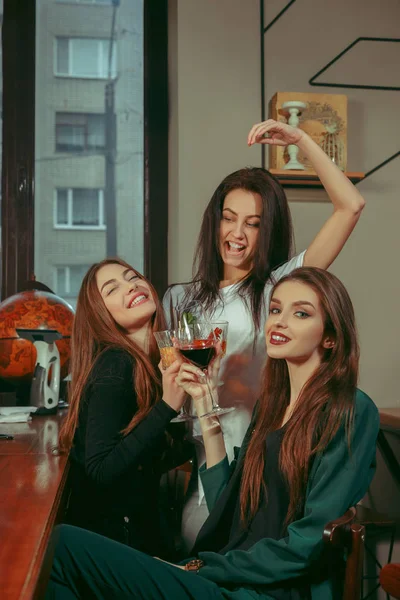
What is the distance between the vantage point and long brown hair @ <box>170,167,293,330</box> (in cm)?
181

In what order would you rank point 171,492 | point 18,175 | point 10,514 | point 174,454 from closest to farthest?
1. point 10,514
2. point 174,454
3. point 171,492
4. point 18,175

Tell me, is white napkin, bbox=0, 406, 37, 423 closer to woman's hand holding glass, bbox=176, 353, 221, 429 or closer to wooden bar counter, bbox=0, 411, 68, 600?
wooden bar counter, bbox=0, 411, 68, 600

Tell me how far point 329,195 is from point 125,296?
21.3 inches

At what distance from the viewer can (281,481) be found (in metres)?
1.43

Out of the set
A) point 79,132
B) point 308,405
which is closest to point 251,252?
point 308,405

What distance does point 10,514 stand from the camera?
1132 millimetres

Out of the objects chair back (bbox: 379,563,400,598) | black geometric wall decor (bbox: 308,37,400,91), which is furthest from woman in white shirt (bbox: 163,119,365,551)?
black geometric wall decor (bbox: 308,37,400,91)

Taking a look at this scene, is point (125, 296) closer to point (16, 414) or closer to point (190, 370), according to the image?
point (190, 370)

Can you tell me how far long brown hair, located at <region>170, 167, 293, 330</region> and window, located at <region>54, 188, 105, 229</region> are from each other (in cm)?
110

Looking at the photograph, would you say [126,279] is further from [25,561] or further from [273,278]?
[25,561]

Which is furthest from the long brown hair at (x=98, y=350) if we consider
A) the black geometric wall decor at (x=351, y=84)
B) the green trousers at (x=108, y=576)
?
the black geometric wall decor at (x=351, y=84)

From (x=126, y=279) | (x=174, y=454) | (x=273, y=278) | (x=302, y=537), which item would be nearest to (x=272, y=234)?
(x=273, y=278)

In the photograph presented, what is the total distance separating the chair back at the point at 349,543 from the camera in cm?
117

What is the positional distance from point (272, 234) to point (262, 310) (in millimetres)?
189
